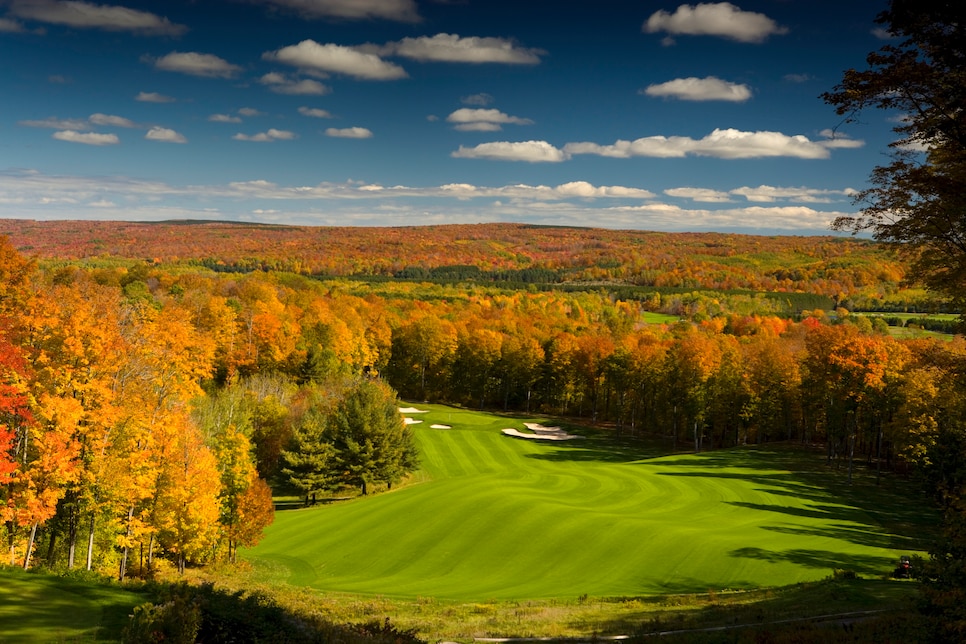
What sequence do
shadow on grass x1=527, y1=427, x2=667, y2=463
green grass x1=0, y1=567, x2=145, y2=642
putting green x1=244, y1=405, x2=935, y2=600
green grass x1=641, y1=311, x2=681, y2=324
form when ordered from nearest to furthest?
green grass x1=0, y1=567, x2=145, y2=642 → putting green x1=244, y1=405, x2=935, y2=600 → shadow on grass x1=527, y1=427, x2=667, y2=463 → green grass x1=641, y1=311, x2=681, y2=324

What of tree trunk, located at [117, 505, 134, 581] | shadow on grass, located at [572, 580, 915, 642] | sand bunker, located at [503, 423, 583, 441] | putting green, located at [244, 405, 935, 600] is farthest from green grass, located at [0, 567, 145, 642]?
sand bunker, located at [503, 423, 583, 441]

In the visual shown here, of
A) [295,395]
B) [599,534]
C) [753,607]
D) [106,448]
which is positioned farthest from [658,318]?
[106,448]

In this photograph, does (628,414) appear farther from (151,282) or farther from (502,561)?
(151,282)

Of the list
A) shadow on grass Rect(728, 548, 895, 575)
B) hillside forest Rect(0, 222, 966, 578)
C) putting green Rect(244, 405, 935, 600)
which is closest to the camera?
hillside forest Rect(0, 222, 966, 578)

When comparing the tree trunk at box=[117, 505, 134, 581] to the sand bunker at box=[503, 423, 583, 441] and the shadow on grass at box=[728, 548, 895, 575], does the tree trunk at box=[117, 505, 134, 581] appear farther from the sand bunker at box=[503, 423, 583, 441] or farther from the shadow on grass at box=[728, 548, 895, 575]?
the sand bunker at box=[503, 423, 583, 441]

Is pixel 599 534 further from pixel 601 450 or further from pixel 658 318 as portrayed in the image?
pixel 658 318
